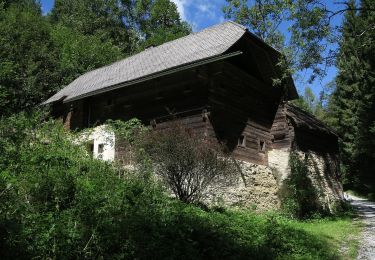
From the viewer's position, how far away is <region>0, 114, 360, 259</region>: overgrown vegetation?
21.1 feet

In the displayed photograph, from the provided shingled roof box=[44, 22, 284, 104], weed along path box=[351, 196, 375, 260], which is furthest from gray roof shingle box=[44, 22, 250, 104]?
weed along path box=[351, 196, 375, 260]

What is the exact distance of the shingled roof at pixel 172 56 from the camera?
15.7 metres

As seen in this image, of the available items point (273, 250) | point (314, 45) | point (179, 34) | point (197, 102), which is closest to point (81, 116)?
point (197, 102)

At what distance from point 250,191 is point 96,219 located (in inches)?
381

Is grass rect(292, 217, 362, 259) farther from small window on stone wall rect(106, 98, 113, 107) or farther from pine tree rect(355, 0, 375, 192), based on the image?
pine tree rect(355, 0, 375, 192)

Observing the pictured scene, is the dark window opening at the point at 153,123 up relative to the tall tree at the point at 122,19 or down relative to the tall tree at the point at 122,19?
down

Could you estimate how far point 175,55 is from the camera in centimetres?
1784

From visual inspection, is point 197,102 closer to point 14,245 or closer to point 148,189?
point 148,189

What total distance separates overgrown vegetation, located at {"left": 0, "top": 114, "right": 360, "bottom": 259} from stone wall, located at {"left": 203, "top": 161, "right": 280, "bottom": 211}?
297 cm

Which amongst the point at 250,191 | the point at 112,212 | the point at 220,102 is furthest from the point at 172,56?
the point at 112,212

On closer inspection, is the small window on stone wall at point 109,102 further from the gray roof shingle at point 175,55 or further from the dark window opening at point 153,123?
the dark window opening at point 153,123

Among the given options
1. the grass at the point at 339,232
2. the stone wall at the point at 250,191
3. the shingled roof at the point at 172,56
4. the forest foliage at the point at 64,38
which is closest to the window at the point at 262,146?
the stone wall at the point at 250,191

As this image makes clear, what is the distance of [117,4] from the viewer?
48.2 m

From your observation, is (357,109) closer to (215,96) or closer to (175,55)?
(175,55)
